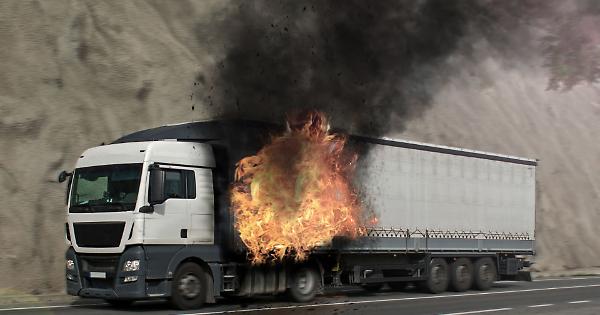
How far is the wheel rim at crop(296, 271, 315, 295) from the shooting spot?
17.0 m

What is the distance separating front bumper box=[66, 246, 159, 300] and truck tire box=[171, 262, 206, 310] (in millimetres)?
306

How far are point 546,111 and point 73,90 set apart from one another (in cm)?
3087

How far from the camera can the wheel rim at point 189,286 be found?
15.1m

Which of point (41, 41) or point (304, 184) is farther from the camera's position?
point (41, 41)

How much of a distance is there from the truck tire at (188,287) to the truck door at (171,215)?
0.58 metres

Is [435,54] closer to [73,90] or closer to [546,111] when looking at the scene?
[73,90]

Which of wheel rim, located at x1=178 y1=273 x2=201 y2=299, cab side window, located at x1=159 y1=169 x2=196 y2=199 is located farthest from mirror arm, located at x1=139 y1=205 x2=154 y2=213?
wheel rim, located at x1=178 y1=273 x2=201 y2=299

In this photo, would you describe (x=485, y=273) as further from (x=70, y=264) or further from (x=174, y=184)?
(x=70, y=264)

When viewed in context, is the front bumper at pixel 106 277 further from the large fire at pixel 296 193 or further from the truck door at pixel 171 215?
the large fire at pixel 296 193

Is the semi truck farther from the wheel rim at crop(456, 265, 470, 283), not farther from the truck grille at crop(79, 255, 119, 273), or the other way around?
the wheel rim at crop(456, 265, 470, 283)

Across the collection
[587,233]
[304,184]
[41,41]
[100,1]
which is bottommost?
[587,233]

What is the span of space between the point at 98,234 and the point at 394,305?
648cm

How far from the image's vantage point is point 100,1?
1244 inches

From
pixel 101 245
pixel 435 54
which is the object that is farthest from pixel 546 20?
pixel 101 245
